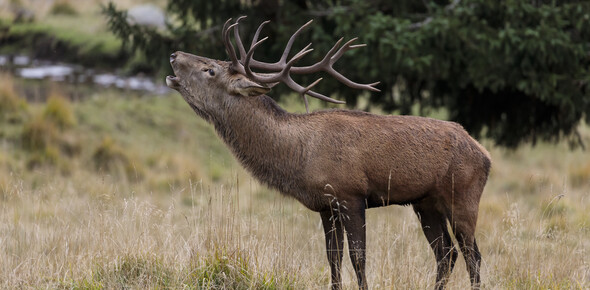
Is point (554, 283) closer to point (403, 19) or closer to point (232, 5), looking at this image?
point (403, 19)

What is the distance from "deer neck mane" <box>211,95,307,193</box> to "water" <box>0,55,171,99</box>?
11786 millimetres

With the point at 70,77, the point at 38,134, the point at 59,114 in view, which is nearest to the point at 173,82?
the point at 38,134

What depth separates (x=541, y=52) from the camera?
9258 mm

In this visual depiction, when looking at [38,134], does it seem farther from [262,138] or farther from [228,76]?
[262,138]

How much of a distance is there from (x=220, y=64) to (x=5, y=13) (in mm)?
18361

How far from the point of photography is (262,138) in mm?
5633

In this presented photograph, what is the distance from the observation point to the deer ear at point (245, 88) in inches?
216

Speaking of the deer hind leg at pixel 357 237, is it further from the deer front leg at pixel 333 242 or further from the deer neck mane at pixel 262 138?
the deer neck mane at pixel 262 138

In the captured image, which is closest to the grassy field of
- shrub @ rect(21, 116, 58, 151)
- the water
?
shrub @ rect(21, 116, 58, 151)

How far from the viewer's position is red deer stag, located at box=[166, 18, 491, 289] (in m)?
5.44

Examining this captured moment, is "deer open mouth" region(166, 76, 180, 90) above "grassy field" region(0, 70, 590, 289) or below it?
above

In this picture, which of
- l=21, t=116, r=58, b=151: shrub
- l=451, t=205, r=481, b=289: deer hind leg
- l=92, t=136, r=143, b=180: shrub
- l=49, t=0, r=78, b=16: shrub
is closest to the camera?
l=451, t=205, r=481, b=289: deer hind leg

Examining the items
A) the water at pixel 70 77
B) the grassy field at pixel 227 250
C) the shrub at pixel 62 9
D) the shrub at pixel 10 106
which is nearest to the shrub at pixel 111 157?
the shrub at pixel 10 106

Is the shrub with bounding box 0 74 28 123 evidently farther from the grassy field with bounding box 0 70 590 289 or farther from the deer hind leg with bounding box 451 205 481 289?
the deer hind leg with bounding box 451 205 481 289
